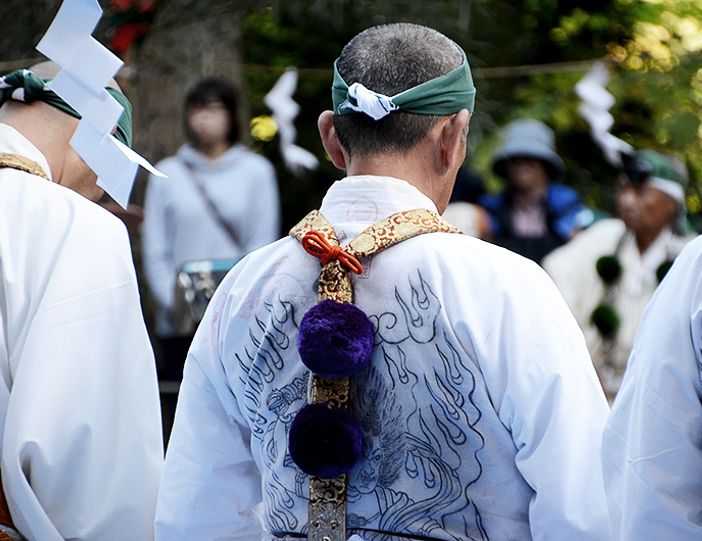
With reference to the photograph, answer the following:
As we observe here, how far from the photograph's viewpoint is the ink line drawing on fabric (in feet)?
8.73

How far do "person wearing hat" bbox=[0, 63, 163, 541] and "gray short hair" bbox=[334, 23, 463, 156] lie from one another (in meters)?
0.77

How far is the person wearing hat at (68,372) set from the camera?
3.14m

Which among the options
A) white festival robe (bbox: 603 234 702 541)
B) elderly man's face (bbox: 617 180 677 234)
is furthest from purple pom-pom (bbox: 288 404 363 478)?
elderly man's face (bbox: 617 180 677 234)

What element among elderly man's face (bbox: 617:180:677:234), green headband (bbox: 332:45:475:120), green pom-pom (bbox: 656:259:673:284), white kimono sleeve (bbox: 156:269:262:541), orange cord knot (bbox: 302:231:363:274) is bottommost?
green pom-pom (bbox: 656:259:673:284)

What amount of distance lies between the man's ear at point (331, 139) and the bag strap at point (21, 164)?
2.58 ft

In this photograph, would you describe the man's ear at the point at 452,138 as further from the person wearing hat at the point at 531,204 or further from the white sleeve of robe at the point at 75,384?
the person wearing hat at the point at 531,204

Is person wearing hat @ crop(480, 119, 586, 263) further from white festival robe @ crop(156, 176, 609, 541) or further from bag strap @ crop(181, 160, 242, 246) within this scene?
white festival robe @ crop(156, 176, 609, 541)

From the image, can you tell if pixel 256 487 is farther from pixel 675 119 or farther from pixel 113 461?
pixel 675 119

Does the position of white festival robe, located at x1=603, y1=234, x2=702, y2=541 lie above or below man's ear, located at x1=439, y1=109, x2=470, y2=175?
below

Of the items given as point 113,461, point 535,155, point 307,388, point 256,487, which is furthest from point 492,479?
point 535,155

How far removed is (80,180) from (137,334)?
1.57ft

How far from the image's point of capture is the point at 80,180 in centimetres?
355

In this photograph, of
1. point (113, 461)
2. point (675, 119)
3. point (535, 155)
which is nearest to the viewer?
point (113, 461)

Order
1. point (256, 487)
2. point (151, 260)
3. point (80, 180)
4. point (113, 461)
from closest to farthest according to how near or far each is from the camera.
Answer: point (256, 487) < point (113, 461) < point (80, 180) < point (151, 260)
